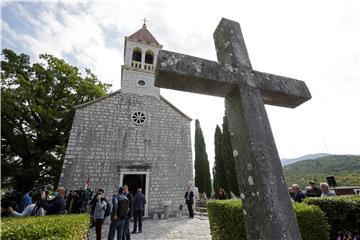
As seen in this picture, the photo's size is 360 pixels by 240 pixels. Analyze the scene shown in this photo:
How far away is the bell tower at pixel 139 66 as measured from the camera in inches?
590

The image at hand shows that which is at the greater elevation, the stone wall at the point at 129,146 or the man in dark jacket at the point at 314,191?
the stone wall at the point at 129,146

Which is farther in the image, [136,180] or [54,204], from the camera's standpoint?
[136,180]

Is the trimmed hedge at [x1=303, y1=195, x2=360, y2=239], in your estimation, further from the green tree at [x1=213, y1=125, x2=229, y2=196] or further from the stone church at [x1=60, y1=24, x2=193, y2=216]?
the green tree at [x1=213, y1=125, x2=229, y2=196]

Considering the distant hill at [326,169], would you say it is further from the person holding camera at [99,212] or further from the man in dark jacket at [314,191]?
the person holding camera at [99,212]

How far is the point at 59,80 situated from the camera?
16.9m

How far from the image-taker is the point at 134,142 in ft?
43.7

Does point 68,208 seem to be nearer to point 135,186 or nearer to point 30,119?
point 135,186

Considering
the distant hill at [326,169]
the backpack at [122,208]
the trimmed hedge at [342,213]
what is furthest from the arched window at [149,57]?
the distant hill at [326,169]

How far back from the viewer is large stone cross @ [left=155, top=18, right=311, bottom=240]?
165 centimetres

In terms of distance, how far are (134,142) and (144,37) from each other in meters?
A: 9.39

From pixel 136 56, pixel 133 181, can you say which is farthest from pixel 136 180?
pixel 136 56

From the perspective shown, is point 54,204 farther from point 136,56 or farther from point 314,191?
point 136,56

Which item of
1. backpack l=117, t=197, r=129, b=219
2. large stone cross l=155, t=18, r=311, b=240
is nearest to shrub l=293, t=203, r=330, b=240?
large stone cross l=155, t=18, r=311, b=240

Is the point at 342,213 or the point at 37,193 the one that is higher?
the point at 37,193
